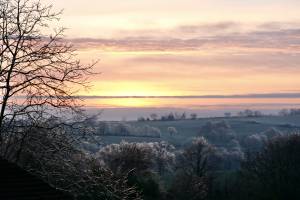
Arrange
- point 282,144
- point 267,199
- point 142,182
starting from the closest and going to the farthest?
point 142,182 < point 267,199 < point 282,144

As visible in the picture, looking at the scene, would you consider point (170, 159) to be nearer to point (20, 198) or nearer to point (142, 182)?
point (142, 182)

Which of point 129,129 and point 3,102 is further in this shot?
point 129,129

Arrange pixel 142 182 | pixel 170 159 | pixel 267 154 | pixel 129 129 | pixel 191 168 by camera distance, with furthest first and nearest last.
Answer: pixel 129 129, pixel 170 159, pixel 191 168, pixel 267 154, pixel 142 182

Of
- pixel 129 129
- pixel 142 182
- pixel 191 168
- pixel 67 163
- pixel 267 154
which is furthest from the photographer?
pixel 129 129

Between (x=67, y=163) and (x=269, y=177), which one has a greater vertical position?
(x=67, y=163)

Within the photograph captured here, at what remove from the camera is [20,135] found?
16531mm

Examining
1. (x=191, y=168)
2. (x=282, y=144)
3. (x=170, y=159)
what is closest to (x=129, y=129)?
(x=170, y=159)

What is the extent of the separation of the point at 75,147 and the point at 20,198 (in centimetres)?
611

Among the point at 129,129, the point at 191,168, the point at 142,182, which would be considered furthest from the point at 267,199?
the point at 129,129

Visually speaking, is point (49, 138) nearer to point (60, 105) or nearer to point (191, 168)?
point (60, 105)

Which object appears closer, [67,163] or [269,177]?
[67,163]

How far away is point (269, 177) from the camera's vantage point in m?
58.9

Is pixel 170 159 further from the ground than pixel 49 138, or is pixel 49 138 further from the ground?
pixel 49 138

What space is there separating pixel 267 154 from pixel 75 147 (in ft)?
167
